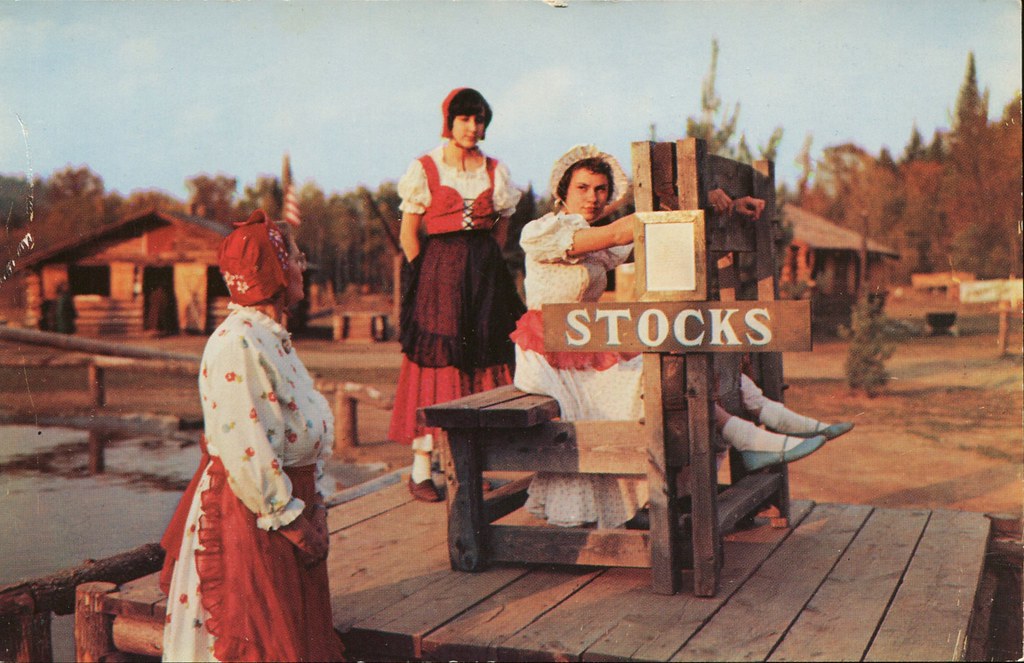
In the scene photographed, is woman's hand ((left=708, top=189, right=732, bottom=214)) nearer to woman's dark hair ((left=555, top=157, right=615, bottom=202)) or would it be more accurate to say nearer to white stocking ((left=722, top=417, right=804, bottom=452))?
woman's dark hair ((left=555, top=157, right=615, bottom=202))

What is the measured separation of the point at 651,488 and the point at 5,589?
2.86 m

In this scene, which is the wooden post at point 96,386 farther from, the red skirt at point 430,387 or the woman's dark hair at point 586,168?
the woman's dark hair at point 586,168

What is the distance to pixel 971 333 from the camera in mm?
27016

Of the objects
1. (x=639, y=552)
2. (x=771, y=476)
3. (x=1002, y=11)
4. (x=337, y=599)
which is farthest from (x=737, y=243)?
(x=1002, y=11)

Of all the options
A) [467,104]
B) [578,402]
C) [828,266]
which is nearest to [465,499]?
[578,402]

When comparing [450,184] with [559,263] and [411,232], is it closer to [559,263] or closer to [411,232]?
[411,232]

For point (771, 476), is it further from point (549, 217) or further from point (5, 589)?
point (5, 589)

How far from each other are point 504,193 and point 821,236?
1076 inches

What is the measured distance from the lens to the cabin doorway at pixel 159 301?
97.7ft

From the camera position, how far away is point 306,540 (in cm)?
313

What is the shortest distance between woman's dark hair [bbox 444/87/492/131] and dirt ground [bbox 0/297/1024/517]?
5.38 m

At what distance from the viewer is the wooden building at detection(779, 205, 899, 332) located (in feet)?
92.7

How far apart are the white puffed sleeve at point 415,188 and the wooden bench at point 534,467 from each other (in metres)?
1.72

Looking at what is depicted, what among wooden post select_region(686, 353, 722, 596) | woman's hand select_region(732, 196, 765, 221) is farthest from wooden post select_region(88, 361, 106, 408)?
wooden post select_region(686, 353, 722, 596)
